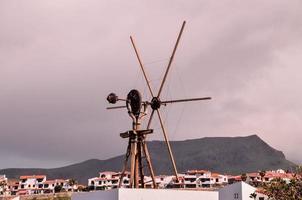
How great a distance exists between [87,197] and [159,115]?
28.3 ft

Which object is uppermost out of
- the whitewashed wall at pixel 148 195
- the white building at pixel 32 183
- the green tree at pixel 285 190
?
the white building at pixel 32 183

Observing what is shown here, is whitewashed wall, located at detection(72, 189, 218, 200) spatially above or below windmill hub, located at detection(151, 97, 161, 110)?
below

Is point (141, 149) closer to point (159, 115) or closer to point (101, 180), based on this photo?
point (159, 115)

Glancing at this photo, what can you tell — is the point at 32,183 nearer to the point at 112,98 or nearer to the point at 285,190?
the point at 285,190

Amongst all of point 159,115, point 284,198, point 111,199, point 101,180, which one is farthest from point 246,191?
point 101,180

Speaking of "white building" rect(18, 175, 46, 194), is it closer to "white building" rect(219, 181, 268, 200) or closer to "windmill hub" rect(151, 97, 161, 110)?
"white building" rect(219, 181, 268, 200)

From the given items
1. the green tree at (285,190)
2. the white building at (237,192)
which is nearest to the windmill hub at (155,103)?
the green tree at (285,190)

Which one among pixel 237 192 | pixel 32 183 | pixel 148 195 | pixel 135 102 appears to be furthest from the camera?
pixel 32 183

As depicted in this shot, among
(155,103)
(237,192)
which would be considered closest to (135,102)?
(155,103)

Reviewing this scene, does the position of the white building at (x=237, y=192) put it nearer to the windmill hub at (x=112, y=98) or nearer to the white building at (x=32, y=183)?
the windmill hub at (x=112, y=98)

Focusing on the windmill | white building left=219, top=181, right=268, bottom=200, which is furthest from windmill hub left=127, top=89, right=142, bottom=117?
white building left=219, top=181, right=268, bottom=200

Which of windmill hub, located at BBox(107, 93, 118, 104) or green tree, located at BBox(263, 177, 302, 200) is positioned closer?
windmill hub, located at BBox(107, 93, 118, 104)

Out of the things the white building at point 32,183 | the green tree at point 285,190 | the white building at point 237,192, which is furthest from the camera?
the white building at point 32,183

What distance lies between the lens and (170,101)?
140 feet
